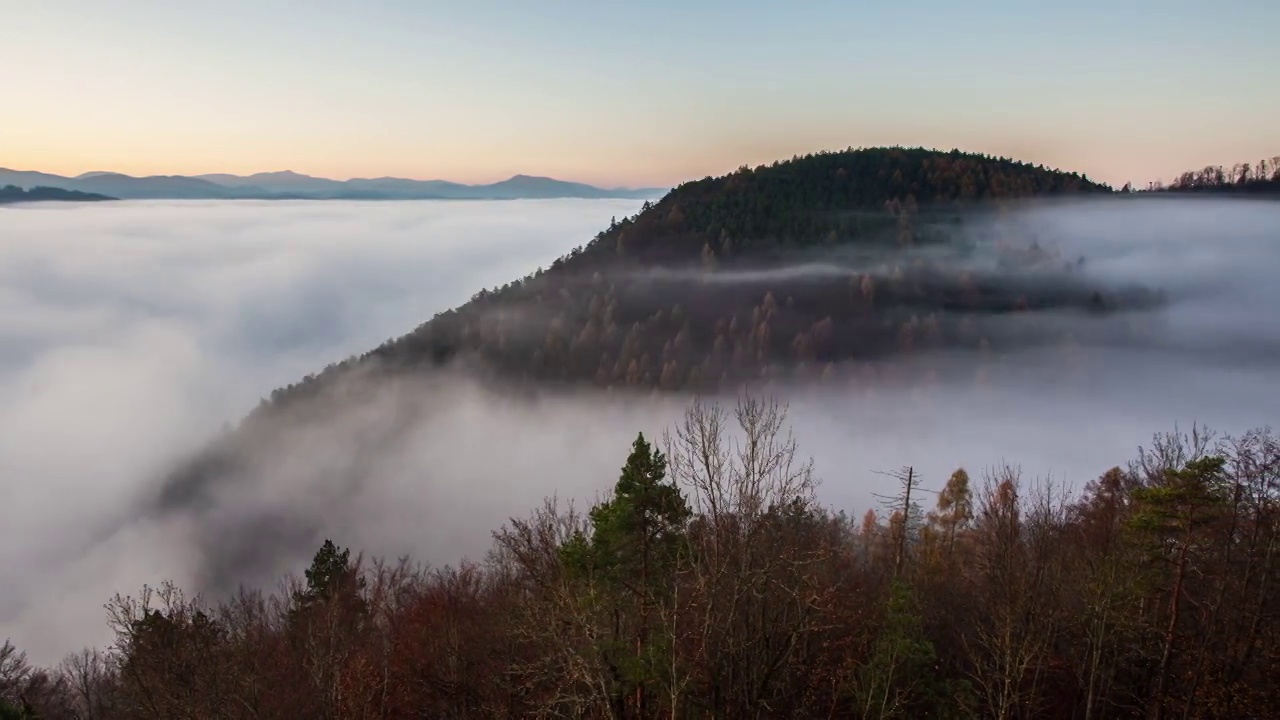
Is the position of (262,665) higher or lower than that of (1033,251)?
lower

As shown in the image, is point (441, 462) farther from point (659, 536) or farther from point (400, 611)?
point (659, 536)

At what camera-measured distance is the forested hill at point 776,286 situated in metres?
109

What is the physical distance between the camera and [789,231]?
12294 centimetres

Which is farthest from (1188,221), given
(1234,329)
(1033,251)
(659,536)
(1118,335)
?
(659,536)

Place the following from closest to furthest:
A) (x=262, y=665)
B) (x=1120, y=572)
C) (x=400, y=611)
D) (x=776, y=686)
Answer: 1. (x=776, y=686)
2. (x=1120, y=572)
3. (x=262, y=665)
4. (x=400, y=611)

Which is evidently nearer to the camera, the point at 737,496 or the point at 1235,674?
the point at 737,496

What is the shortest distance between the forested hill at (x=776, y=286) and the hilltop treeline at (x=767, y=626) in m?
81.5

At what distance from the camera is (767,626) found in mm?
14336

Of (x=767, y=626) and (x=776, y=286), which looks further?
(x=776, y=286)

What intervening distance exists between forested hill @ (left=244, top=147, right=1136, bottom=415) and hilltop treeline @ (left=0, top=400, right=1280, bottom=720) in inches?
3207

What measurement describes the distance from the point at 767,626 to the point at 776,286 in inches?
4169

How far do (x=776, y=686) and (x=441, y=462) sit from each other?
120 meters

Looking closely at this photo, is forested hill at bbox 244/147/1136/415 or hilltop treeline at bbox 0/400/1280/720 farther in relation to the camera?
forested hill at bbox 244/147/1136/415

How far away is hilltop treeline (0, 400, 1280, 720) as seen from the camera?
44.5 feet
